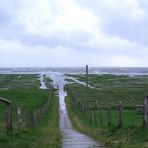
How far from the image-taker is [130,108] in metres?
53.2

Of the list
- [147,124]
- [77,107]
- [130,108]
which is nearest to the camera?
[147,124]

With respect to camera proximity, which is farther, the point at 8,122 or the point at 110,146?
the point at 8,122

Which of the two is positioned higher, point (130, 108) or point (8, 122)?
point (8, 122)

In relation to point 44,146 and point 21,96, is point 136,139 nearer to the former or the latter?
point 44,146

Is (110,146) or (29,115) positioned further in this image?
(29,115)

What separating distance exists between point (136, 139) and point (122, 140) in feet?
1.65

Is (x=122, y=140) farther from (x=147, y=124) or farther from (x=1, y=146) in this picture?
(x=1, y=146)

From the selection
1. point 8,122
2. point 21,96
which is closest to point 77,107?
point 21,96

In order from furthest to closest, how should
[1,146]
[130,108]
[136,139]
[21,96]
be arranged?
[21,96]
[130,108]
[136,139]
[1,146]

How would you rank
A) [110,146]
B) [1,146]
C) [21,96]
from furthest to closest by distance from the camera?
1. [21,96]
2. [110,146]
3. [1,146]

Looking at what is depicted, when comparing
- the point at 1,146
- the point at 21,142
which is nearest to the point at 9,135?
the point at 21,142

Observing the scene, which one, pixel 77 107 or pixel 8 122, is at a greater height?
pixel 8 122

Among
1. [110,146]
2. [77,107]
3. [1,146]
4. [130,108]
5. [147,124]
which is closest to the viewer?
[1,146]

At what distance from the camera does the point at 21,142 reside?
14.2m
